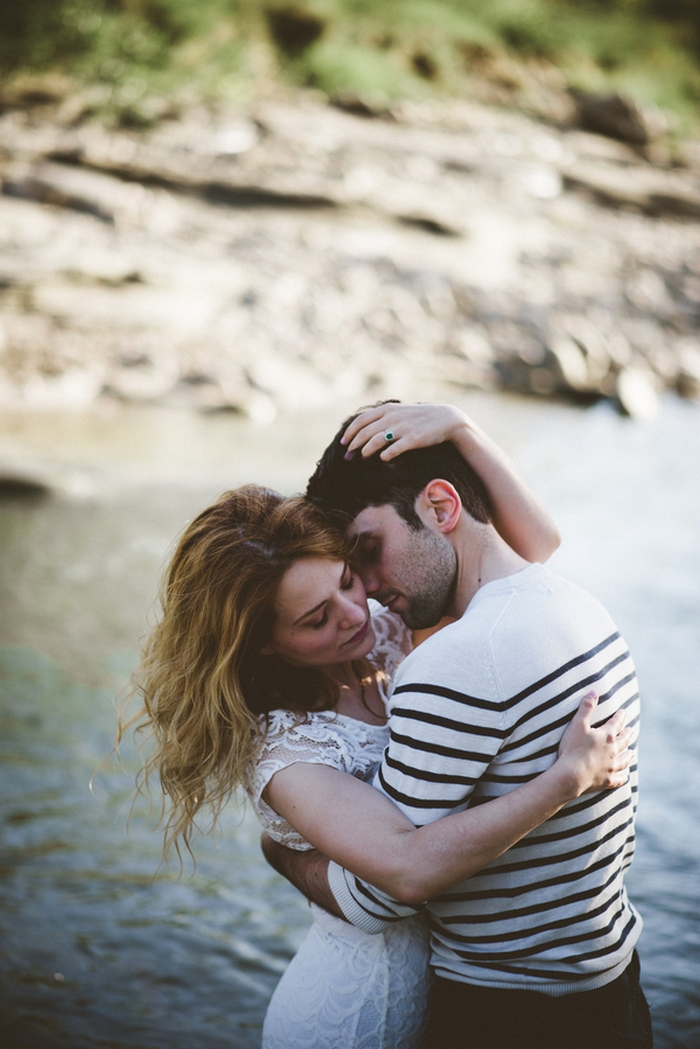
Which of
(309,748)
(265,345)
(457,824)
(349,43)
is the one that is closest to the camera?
(457,824)

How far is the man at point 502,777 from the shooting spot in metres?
1.58

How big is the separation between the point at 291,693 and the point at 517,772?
599mm

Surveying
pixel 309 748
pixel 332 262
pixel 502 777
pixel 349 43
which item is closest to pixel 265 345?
pixel 332 262

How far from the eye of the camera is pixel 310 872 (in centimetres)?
193

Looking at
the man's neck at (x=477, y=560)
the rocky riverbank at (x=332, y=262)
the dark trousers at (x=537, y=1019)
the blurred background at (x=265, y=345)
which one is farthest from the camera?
the rocky riverbank at (x=332, y=262)

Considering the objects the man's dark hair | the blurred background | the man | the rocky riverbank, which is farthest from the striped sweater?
the rocky riverbank

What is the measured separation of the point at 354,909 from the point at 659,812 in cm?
301

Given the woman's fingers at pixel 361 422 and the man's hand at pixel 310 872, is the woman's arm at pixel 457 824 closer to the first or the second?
the man's hand at pixel 310 872

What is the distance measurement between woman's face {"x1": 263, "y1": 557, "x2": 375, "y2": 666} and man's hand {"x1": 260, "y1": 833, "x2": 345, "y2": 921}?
0.41m

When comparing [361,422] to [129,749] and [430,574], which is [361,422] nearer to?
[430,574]

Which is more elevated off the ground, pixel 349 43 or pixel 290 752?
pixel 349 43

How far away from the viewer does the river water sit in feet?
11.0

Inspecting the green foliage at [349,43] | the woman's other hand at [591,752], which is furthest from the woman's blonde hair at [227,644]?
the green foliage at [349,43]

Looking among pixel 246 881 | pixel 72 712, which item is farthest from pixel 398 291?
pixel 246 881
